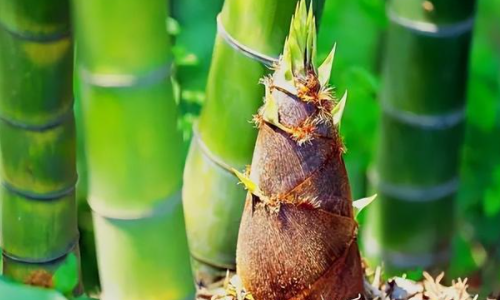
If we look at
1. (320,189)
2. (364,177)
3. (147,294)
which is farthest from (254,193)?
(364,177)

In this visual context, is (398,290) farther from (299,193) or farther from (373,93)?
(373,93)

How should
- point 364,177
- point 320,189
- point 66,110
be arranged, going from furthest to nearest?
point 364,177, point 66,110, point 320,189

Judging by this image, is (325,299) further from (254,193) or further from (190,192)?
(190,192)

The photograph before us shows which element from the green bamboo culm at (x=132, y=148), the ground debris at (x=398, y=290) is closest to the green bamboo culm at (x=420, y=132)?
the ground debris at (x=398, y=290)

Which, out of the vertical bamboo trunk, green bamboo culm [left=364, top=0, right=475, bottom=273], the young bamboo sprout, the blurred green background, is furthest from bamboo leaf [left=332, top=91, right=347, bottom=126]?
the blurred green background

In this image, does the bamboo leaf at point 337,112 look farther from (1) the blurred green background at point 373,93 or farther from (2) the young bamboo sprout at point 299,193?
(1) the blurred green background at point 373,93

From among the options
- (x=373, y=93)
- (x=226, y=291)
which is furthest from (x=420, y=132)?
(x=226, y=291)
